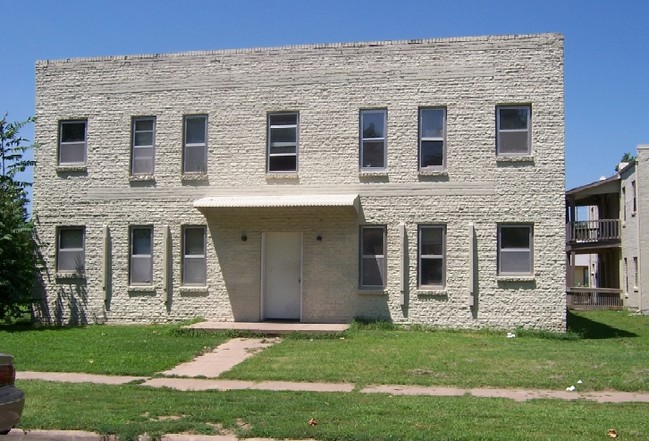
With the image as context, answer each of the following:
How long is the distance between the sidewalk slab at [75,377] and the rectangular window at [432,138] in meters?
9.88

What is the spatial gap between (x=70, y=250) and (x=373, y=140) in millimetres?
9334

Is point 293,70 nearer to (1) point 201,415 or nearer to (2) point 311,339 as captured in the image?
(2) point 311,339

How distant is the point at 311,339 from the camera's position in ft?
57.2

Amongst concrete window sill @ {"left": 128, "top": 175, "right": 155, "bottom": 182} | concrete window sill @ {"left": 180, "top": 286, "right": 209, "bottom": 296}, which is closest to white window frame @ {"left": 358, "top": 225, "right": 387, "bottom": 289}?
concrete window sill @ {"left": 180, "top": 286, "right": 209, "bottom": 296}

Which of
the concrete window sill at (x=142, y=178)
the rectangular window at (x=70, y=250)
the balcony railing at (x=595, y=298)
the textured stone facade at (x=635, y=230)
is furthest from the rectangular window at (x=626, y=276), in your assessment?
the rectangular window at (x=70, y=250)

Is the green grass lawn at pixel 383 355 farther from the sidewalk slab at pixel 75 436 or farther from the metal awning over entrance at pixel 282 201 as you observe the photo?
the sidewalk slab at pixel 75 436

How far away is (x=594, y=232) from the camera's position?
35594mm

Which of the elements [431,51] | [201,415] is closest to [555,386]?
[201,415]

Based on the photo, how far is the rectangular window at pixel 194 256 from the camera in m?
20.2

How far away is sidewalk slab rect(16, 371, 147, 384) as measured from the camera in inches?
488

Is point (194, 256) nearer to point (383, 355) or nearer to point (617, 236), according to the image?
point (383, 355)

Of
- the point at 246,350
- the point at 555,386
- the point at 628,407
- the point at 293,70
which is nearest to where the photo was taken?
the point at 628,407

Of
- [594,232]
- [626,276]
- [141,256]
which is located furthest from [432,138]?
[594,232]

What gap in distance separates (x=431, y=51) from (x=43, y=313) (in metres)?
13.2
